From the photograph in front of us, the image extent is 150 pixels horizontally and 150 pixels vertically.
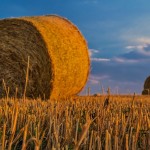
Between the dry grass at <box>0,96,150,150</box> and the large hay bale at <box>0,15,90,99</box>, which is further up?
the large hay bale at <box>0,15,90,99</box>

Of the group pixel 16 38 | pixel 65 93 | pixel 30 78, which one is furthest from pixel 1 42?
pixel 65 93

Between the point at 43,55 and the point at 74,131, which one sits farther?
the point at 43,55

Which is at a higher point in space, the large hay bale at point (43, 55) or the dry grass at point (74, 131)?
the large hay bale at point (43, 55)

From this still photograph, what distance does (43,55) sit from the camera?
8500mm

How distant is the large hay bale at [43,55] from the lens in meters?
8.49

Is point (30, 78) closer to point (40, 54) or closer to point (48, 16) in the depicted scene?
point (40, 54)

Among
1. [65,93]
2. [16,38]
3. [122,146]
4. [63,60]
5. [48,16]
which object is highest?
[48,16]

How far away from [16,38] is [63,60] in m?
1.33

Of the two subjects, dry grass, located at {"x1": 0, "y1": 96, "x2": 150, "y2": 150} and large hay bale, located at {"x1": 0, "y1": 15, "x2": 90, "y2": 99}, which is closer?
dry grass, located at {"x1": 0, "y1": 96, "x2": 150, "y2": 150}

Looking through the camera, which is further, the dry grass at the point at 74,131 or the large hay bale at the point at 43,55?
the large hay bale at the point at 43,55

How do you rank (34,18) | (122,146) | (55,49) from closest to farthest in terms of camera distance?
(122,146), (55,49), (34,18)

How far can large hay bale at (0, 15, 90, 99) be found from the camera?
8492 millimetres

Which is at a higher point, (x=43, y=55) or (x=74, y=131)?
(x=43, y=55)

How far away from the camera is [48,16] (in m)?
9.45
